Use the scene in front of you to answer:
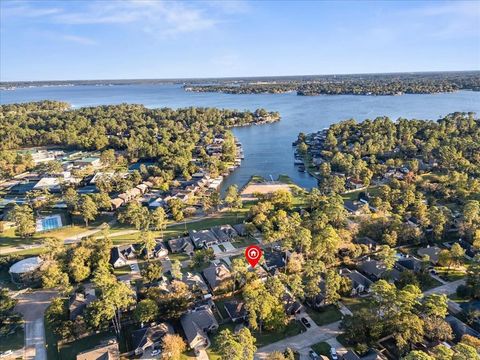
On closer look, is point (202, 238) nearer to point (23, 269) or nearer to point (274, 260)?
point (274, 260)

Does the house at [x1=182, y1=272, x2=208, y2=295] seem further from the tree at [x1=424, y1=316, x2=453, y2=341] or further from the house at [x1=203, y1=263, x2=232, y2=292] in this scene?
the tree at [x1=424, y1=316, x2=453, y2=341]

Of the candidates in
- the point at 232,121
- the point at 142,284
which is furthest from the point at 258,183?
the point at 232,121


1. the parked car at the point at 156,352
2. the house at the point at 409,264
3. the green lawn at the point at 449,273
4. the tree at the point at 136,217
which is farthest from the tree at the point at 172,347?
the green lawn at the point at 449,273

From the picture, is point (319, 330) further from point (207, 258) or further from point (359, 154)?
point (359, 154)

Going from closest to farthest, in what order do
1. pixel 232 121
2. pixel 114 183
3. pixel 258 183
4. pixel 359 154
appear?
pixel 114 183, pixel 258 183, pixel 359 154, pixel 232 121

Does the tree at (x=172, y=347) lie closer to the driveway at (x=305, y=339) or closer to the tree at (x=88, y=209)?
the driveway at (x=305, y=339)

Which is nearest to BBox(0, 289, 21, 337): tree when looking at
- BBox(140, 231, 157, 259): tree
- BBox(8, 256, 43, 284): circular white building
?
BBox(8, 256, 43, 284): circular white building
